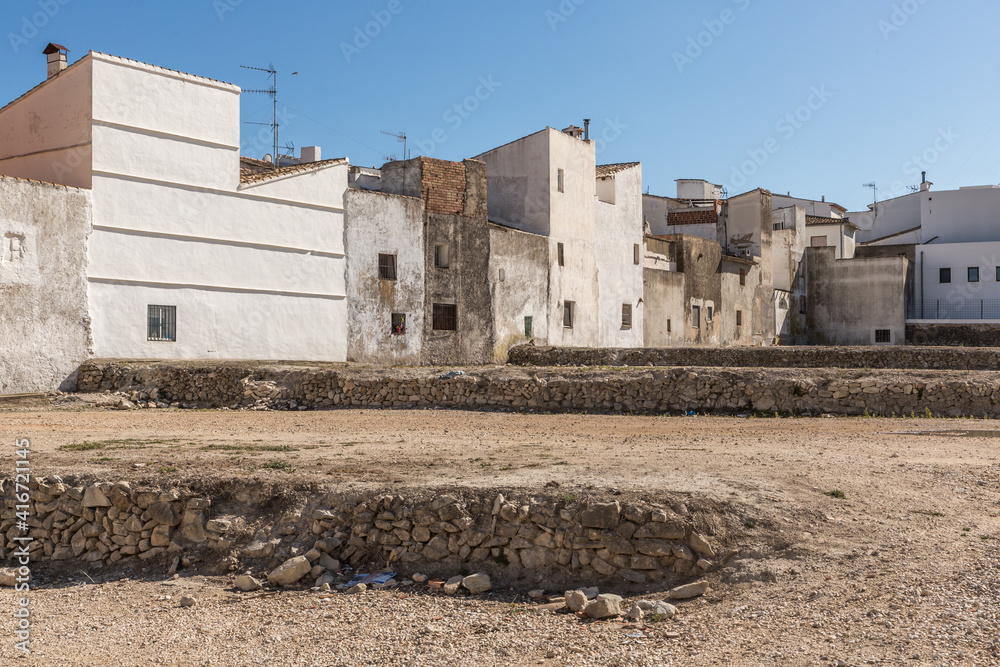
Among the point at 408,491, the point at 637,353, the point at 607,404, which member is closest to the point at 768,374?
the point at 607,404

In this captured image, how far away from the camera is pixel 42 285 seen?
1967 centimetres

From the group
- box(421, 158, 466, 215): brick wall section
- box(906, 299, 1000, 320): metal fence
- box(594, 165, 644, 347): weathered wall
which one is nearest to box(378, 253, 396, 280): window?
box(421, 158, 466, 215): brick wall section

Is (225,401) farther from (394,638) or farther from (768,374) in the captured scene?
(394,638)

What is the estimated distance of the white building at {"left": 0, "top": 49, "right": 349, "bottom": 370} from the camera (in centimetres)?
2105

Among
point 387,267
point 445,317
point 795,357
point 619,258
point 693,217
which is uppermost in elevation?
point 693,217

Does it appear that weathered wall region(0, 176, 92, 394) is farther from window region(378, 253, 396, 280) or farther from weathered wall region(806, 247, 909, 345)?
weathered wall region(806, 247, 909, 345)

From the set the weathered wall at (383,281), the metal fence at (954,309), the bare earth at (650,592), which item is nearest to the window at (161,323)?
the weathered wall at (383,281)

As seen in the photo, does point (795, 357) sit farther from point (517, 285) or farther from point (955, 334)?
point (955, 334)

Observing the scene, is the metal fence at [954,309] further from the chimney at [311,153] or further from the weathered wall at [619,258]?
the chimney at [311,153]

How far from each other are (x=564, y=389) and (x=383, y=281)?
10266 mm

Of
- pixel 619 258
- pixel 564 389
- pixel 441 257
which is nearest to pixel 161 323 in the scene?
pixel 441 257

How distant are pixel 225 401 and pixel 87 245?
545 centimetres

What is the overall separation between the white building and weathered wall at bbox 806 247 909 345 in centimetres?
3068

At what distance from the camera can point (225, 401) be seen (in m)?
19.7
